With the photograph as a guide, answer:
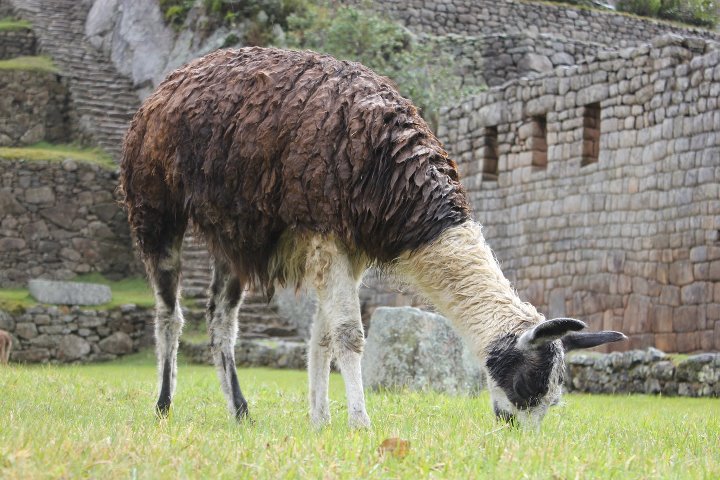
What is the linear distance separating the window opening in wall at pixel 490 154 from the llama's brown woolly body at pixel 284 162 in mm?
11199

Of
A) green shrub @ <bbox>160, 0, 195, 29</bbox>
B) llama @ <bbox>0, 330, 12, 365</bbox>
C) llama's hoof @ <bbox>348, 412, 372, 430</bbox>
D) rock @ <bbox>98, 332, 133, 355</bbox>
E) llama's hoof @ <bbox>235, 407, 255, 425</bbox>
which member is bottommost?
rock @ <bbox>98, 332, 133, 355</bbox>

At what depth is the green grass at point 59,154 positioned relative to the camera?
19844 millimetres

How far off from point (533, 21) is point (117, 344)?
13534 millimetres

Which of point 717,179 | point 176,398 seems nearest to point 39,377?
point 176,398

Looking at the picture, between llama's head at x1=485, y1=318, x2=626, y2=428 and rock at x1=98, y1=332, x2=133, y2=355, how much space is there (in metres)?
12.5

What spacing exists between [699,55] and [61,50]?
15718mm

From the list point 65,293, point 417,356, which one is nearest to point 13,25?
point 65,293

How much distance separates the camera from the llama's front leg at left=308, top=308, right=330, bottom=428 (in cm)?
625

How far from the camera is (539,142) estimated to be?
1678cm

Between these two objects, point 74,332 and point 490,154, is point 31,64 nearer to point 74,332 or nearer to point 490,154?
point 74,332

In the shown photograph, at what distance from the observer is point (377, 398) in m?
8.77

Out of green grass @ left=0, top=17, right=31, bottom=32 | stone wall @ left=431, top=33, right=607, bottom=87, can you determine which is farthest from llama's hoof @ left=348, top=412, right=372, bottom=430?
green grass @ left=0, top=17, right=31, bottom=32

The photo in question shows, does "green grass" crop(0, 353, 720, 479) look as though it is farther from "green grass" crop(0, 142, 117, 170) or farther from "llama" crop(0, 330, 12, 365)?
"green grass" crop(0, 142, 117, 170)

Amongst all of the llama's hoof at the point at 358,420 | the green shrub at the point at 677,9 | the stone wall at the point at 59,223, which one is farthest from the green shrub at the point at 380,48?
the llama's hoof at the point at 358,420
